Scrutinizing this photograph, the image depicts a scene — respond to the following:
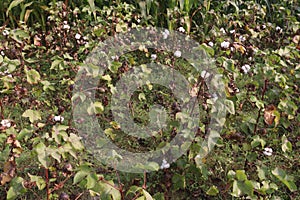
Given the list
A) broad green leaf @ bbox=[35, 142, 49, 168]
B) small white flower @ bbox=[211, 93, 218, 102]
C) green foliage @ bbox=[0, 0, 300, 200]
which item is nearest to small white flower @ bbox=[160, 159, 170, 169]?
green foliage @ bbox=[0, 0, 300, 200]

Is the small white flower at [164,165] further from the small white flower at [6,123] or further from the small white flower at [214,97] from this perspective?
the small white flower at [6,123]

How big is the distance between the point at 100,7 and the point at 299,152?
1898 mm

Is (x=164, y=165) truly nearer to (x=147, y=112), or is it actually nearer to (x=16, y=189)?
(x=16, y=189)

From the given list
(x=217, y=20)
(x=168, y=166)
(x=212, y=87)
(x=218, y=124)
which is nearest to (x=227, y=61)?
(x=212, y=87)

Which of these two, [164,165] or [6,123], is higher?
[6,123]

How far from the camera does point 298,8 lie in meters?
3.70

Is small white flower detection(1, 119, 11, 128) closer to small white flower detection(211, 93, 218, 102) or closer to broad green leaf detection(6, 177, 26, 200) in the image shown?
broad green leaf detection(6, 177, 26, 200)

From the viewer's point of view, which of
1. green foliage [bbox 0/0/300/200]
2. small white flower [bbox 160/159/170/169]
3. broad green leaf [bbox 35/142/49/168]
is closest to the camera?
broad green leaf [bbox 35/142/49/168]

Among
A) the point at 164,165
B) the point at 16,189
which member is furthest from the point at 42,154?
the point at 164,165

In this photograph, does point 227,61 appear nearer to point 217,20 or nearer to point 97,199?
point 97,199

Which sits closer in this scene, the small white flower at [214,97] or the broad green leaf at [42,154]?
the broad green leaf at [42,154]

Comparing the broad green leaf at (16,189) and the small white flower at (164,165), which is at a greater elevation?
the broad green leaf at (16,189)

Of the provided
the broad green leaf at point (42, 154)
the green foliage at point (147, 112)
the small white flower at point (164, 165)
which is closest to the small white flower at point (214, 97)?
the green foliage at point (147, 112)

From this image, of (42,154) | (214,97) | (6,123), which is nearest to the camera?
(42,154)
